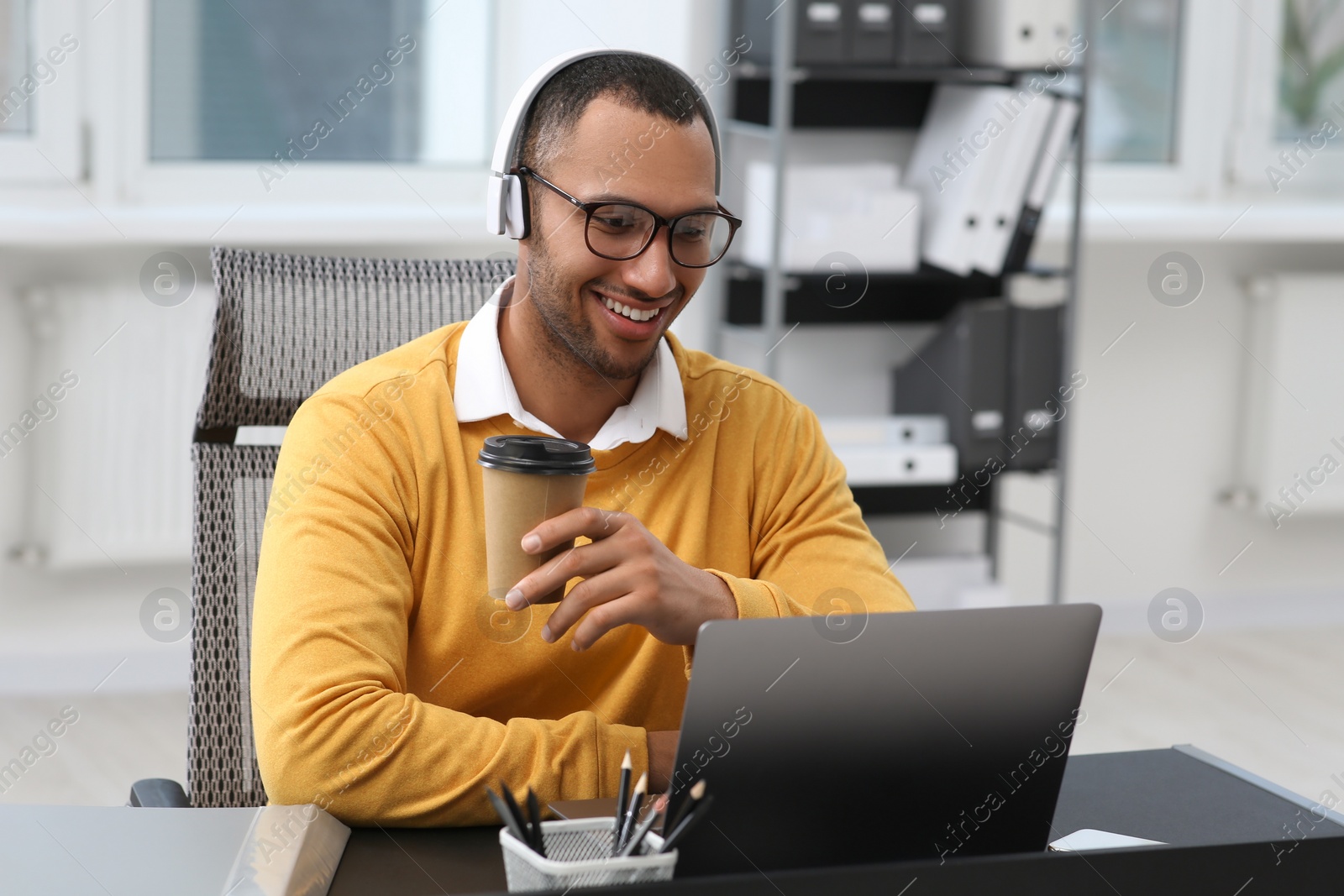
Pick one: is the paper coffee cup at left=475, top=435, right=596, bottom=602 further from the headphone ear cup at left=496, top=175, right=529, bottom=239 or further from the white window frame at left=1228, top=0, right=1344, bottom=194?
the white window frame at left=1228, top=0, right=1344, bottom=194

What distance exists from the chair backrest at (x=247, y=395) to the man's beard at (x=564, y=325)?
166mm

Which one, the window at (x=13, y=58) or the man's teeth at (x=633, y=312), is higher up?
the window at (x=13, y=58)

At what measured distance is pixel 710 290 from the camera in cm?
322

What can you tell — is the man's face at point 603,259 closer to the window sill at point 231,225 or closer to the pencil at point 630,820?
the pencil at point 630,820

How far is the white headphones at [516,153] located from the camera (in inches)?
50.4

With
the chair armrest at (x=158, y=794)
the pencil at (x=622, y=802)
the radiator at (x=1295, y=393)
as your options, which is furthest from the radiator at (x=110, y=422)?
the radiator at (x=1295, y=393)

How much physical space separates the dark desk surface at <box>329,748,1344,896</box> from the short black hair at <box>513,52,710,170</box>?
626mm

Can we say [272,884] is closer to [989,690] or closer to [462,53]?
[989,690]

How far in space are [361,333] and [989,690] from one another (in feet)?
2.74

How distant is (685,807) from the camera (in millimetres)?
757

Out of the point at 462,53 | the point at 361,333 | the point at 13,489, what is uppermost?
the point at 462,53

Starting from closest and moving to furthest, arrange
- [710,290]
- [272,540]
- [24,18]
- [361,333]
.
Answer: [272,540]
[361,333]
[24,18]
[710,290]

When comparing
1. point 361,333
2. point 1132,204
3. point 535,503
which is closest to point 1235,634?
point 1132,204

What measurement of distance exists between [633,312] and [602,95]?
0.64 ft
